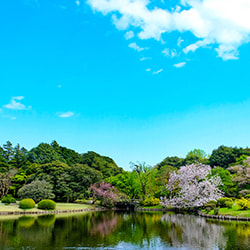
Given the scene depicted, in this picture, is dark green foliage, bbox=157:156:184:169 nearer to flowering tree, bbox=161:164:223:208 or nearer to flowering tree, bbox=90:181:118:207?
flowering tree, bbox=90:181:118:207

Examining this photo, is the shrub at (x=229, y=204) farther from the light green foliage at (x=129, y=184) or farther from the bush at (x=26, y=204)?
the bush at (x=26, y=204)

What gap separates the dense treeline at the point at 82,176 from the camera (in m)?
39.7

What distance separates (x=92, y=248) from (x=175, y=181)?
27.0 meters

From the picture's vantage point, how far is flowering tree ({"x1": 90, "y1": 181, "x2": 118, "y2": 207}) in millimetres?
43688

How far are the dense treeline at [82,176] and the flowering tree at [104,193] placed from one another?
4.14 ft

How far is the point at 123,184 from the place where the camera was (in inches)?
1913

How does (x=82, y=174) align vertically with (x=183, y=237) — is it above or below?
above

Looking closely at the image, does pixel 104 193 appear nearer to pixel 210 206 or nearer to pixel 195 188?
pixel 195 188

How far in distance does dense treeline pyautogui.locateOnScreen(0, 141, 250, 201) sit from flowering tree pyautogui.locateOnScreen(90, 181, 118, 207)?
4.14ft

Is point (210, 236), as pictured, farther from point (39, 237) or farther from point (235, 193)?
point (235, 193)

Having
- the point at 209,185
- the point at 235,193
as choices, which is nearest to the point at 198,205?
the point at 209,185

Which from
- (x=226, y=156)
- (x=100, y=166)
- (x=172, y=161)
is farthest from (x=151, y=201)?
(x=172, y=161)

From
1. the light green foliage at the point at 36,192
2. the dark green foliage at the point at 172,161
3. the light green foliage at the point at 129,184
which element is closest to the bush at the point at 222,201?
the light green foliage at the point at 129,184

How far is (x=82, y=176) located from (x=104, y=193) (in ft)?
16.5
